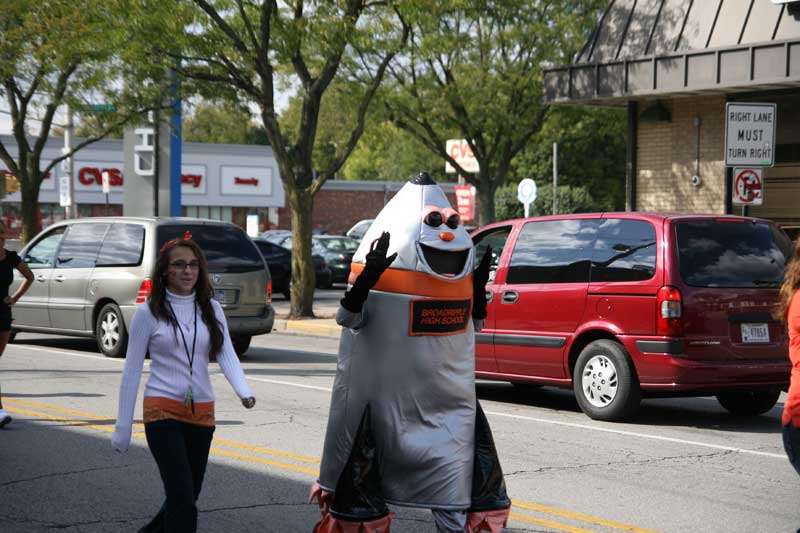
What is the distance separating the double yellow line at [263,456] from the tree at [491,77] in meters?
19.0

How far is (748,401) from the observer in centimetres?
1045

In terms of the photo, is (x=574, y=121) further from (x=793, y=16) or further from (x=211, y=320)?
(x=211, y=320)

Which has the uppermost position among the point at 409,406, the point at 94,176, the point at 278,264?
the point at 94,176

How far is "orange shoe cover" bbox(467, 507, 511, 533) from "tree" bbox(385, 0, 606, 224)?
914 inches

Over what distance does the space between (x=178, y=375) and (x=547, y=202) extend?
54.8 m

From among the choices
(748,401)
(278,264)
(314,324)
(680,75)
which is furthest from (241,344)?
(278,264)

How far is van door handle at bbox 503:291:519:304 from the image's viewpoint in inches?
418

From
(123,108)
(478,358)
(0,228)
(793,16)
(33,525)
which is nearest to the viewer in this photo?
(33,525)

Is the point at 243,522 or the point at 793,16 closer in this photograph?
the point at 243,522

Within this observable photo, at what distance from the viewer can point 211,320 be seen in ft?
17.3

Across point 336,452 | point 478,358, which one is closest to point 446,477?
point 336,452

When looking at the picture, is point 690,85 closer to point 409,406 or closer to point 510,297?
point 510,297

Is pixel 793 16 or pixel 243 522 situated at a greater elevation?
pixel 793 16

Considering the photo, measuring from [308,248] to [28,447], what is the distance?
41.9ft
